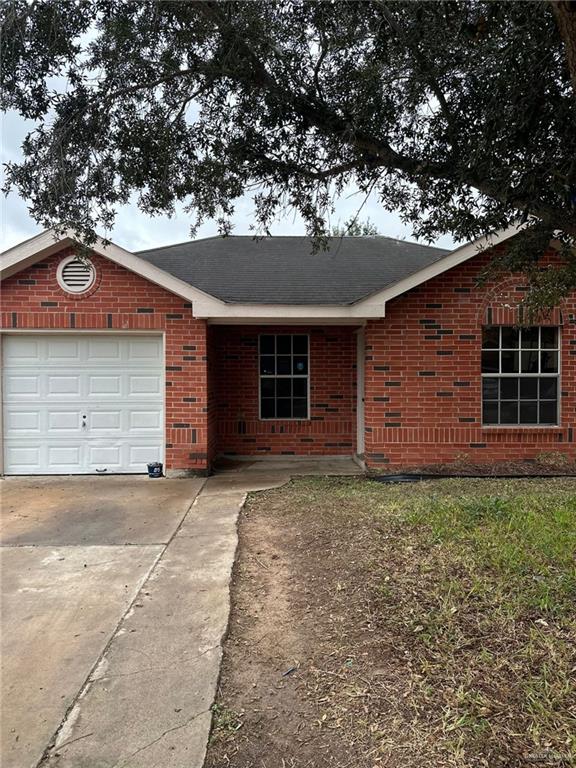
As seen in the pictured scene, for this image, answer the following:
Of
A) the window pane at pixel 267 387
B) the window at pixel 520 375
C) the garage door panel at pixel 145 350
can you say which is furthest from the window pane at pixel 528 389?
the garage door panel at pixel 145 350

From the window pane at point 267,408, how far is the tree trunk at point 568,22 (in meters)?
8.15

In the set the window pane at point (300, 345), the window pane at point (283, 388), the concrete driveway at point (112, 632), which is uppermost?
the window pane at point (300, 345)

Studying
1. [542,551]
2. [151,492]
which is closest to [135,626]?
[542,551]

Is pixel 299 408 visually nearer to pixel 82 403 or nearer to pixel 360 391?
pixel 360 391

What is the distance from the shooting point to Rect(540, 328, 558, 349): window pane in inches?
359

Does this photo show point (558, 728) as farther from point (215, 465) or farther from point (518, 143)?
point (215, 465)

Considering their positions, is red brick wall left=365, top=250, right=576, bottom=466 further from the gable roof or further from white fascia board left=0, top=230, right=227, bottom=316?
white fascia board left=0, top=230, right=227, bottom=316

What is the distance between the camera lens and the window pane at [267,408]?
10.7 metres

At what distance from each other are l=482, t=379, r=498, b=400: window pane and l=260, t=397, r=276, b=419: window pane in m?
4.08

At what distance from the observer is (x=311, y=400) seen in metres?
10.7

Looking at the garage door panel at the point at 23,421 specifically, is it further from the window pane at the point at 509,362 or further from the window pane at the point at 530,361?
the window pane at the point at 530,361

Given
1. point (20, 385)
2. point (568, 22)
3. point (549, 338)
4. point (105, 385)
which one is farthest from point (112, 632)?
point (549, 338)

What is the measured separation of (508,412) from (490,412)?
32 centimetres

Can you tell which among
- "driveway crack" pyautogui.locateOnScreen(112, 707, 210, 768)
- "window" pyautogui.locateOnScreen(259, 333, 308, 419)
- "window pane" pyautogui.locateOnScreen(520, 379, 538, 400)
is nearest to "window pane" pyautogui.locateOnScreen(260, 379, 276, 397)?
"window" pyautogui.locateOnScreen(259, 333, 308, 419)
